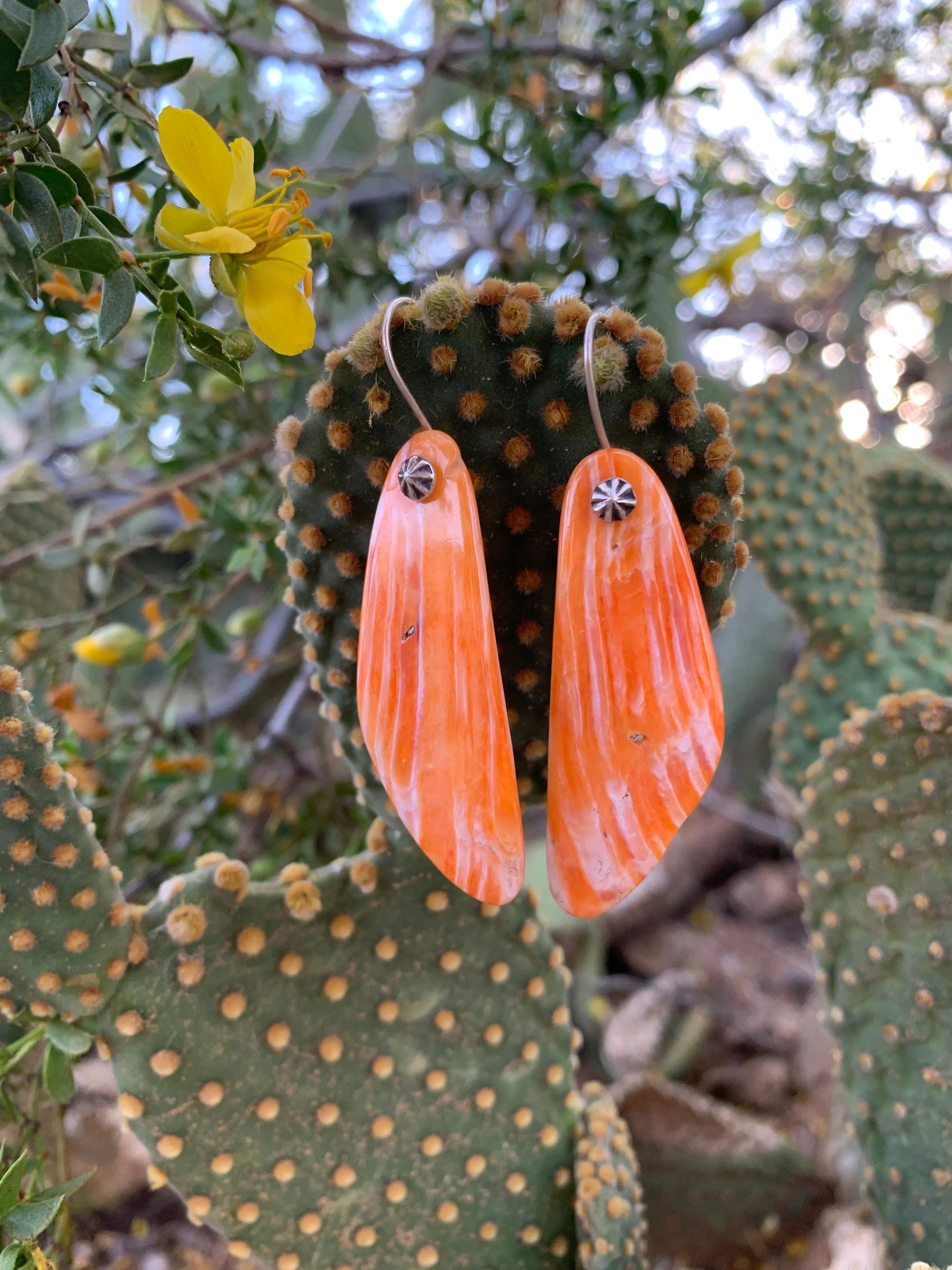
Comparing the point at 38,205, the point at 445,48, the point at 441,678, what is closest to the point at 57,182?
the point at 38,205

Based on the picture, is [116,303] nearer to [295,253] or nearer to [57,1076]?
[295,253]

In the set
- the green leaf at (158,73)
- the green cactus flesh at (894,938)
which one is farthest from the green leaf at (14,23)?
the green cactus flesh at (894,938)

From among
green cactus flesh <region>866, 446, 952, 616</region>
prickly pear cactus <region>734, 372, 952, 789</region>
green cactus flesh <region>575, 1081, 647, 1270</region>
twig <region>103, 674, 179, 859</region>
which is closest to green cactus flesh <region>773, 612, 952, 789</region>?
prickly pear cactus <region>734, 372, 952, 789</region>

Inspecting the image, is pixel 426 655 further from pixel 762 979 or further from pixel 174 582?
pixel 762 979

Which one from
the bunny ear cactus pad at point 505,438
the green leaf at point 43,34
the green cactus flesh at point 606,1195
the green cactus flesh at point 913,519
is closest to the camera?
the green leaf at point 43,34

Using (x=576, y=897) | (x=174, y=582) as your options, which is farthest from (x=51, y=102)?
(x=174, y=582)

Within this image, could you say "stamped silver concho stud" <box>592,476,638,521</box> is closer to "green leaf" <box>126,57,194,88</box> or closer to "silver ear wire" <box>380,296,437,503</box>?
"silver ear wire" <box>380,296,437,503</box>

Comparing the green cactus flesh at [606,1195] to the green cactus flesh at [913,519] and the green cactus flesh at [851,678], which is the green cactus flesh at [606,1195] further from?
the green cactus flesh at [913,519]
